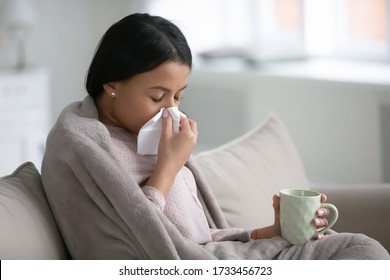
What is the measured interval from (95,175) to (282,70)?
2596 millimetres

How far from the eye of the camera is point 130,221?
1.36 metres

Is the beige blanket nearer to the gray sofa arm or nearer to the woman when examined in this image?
the woman

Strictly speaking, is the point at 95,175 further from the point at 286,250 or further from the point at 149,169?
the point at 286,250

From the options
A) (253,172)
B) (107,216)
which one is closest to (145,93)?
(107,216)

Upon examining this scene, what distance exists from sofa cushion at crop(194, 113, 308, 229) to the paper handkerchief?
17.9 inches

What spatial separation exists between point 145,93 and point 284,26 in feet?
9.45

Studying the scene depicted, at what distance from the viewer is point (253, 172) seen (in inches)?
81.9

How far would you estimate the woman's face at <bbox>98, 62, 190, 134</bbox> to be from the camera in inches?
59.2

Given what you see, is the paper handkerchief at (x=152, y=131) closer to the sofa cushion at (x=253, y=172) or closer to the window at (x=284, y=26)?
the sofa cushion at (x=253, y=172)

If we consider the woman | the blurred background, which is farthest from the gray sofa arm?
the blurred background

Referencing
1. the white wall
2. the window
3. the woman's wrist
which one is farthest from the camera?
the white wall

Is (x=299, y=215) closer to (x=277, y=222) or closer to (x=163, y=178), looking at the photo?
(x=277, y=222)

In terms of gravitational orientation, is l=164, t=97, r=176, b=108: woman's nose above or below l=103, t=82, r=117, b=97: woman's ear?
below
